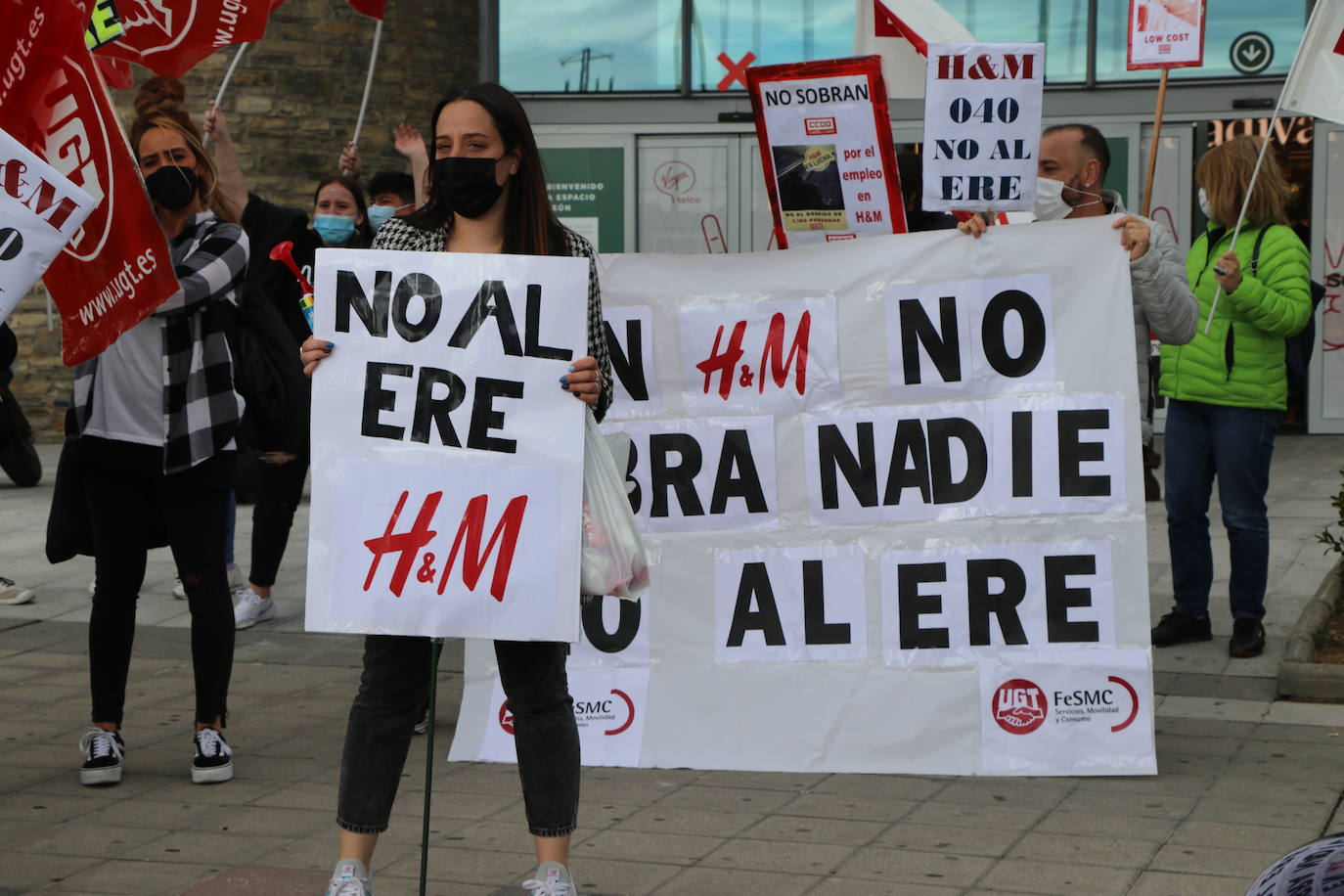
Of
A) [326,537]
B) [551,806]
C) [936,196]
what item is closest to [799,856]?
[551,806]

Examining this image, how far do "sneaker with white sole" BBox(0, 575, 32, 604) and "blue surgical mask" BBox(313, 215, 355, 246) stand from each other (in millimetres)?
2433

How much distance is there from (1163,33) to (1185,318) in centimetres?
118

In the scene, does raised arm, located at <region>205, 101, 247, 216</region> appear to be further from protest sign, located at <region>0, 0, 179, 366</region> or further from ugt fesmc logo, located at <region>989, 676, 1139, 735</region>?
ugt fesmc logo, located at <region>989, 676, 1139, 735</region>

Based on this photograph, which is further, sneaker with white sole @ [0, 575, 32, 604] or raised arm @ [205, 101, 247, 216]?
sneaker with white sole @ [0, 575, 32, 604]

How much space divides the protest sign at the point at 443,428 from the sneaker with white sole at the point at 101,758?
1749 mm

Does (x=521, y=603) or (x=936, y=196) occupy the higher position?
(x=936, y=196)

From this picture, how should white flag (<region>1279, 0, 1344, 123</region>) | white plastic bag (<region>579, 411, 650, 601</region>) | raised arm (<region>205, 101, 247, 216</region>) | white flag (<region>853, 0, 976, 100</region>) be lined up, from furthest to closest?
white flag (<region>853, 0, 976, 100</region>)
raised arm (<region>205, 101, 247, 216</region>)
white flag (<region>1279, 0, 1344, 123</region>)
white plastic bag (<region>579, 411, 650, 601</region>)

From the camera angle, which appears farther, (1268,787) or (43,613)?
(43,613)

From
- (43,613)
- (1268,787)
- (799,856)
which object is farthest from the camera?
(43,613)

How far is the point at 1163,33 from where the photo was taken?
6168 mm

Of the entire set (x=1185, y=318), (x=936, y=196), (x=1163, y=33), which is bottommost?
(x=1185, y=318)

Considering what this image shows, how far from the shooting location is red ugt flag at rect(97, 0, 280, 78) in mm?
6078

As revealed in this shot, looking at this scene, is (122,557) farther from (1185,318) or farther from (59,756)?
(1185,318)

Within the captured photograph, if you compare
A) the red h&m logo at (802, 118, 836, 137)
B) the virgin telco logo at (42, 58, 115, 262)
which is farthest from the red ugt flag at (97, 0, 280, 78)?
the red h&m logo at (802, 118, 836, 137)
